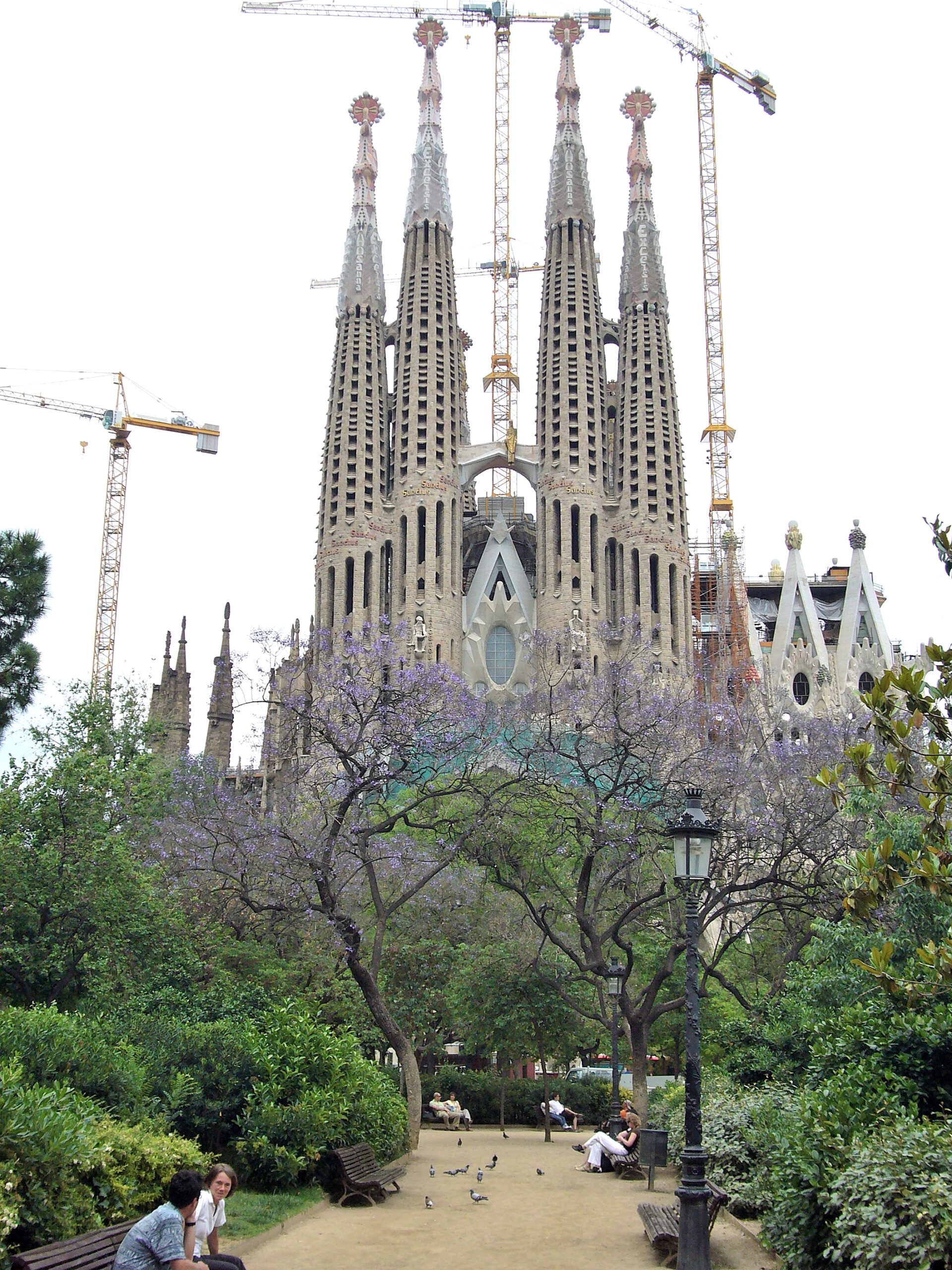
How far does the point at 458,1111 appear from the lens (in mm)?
25578

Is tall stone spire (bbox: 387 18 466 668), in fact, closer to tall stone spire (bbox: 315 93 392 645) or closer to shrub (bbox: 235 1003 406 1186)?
tall stone spire (bbox: 315 93 392 645)

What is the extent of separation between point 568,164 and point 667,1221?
67.6m

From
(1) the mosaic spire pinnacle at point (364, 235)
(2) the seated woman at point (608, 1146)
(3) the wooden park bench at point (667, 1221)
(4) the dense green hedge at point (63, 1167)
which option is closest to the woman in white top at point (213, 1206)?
(4) the dense green hedge at point (63, 1167)

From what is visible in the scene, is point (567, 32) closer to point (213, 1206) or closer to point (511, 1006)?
point (511, 1006)

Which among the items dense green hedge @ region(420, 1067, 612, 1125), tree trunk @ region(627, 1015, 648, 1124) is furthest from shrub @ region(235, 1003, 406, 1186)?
dense green hedge @ region(420, 1067, 612, 1125)

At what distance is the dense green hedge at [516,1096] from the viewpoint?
27.9 meters

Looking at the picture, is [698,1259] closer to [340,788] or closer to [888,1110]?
[888,1110]

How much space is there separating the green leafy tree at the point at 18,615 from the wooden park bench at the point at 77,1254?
10209 mm

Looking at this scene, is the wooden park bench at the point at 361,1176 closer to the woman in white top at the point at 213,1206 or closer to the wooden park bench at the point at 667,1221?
the wooden park bench at the point at 667,1221

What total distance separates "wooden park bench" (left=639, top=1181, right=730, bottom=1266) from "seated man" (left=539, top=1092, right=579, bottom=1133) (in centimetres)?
1226

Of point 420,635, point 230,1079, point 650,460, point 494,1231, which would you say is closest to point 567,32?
point 650,460

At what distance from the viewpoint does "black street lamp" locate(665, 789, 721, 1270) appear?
9.40m

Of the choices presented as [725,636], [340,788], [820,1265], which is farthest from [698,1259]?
[725,636]

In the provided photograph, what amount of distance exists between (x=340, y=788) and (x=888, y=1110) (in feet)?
45.7
